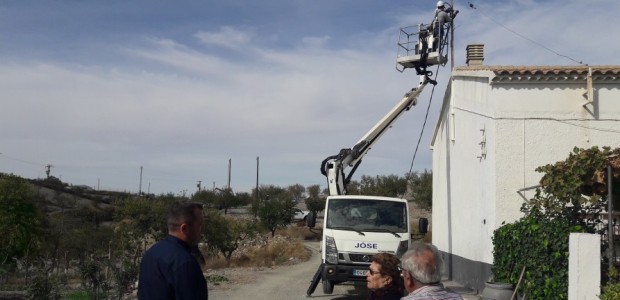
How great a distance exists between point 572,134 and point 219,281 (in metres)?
10.4

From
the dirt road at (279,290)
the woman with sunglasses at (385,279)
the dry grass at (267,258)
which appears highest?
the woman with sunglasses at (385,279)

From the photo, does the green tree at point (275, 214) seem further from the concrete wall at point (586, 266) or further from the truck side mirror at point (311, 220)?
the concrete wall at point (586, 266)

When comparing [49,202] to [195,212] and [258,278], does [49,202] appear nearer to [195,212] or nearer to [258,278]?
[258,278]

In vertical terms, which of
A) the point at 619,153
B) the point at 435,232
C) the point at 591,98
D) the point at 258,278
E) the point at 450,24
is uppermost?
the point at 450,24

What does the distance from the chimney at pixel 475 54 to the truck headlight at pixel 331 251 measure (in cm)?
777

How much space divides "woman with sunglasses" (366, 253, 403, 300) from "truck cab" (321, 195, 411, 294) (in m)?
8.49

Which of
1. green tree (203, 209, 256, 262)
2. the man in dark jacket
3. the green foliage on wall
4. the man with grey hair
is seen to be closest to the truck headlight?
the green foliage on wall

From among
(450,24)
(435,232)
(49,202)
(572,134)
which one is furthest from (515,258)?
(49,202)

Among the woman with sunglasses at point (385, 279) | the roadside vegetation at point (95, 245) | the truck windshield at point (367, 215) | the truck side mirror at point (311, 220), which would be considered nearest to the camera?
the woman with sunglasses at point (385, 279)

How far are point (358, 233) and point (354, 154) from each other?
4281mm

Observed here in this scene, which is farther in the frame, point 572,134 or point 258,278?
point 258,278

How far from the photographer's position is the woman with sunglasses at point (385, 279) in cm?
421

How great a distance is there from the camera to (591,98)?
12859 mm

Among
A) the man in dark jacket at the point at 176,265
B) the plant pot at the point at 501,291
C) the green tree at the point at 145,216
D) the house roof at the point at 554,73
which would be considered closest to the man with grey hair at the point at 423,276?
the man in dark jacket at the point at 176,265
